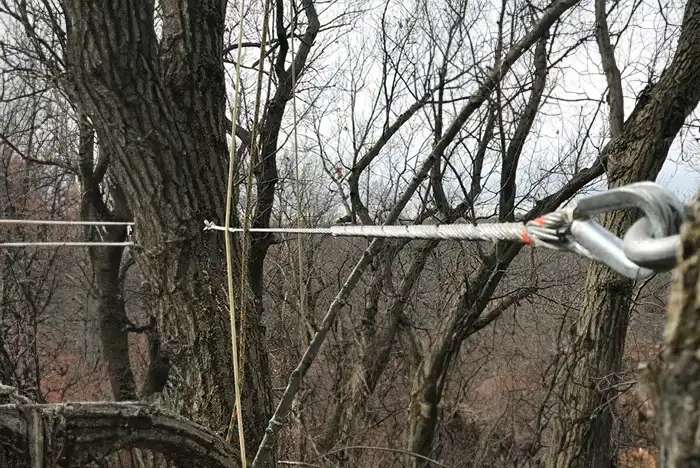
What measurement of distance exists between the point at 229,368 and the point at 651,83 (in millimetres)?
2921

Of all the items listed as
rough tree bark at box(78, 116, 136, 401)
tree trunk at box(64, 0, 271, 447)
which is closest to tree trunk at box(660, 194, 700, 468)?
tree trunk at box(64, 0, 271, 447)

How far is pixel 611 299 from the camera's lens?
3471 mm

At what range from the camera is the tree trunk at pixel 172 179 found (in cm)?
229

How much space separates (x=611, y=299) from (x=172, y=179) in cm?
251

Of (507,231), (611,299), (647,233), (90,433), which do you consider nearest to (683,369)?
(647,233)

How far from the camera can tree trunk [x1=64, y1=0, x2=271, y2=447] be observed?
2285 mm

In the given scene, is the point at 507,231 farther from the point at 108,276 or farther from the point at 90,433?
the point at 108,276

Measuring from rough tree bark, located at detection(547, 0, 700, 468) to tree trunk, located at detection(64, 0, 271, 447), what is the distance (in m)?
2.06

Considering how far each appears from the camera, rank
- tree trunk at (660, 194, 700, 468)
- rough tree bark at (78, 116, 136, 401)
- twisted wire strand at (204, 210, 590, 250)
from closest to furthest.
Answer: tree trunk at (660, 194, 700, 468) < twisted wire strand at (204, 210, 590, 250) < rough tree bark at (78, 116, 136, 401)

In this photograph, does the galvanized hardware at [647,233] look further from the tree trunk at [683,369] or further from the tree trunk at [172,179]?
the tree trunk at [172,179]

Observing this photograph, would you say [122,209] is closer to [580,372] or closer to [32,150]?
[32,150]

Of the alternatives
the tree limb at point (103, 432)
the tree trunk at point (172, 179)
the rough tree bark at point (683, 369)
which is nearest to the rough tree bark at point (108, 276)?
the tree trunk at point (172, 179)

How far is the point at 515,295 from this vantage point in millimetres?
5652

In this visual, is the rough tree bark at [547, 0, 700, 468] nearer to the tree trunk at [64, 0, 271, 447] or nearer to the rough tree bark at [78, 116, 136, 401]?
the tree trunk at [64, 0, 271, 447]
